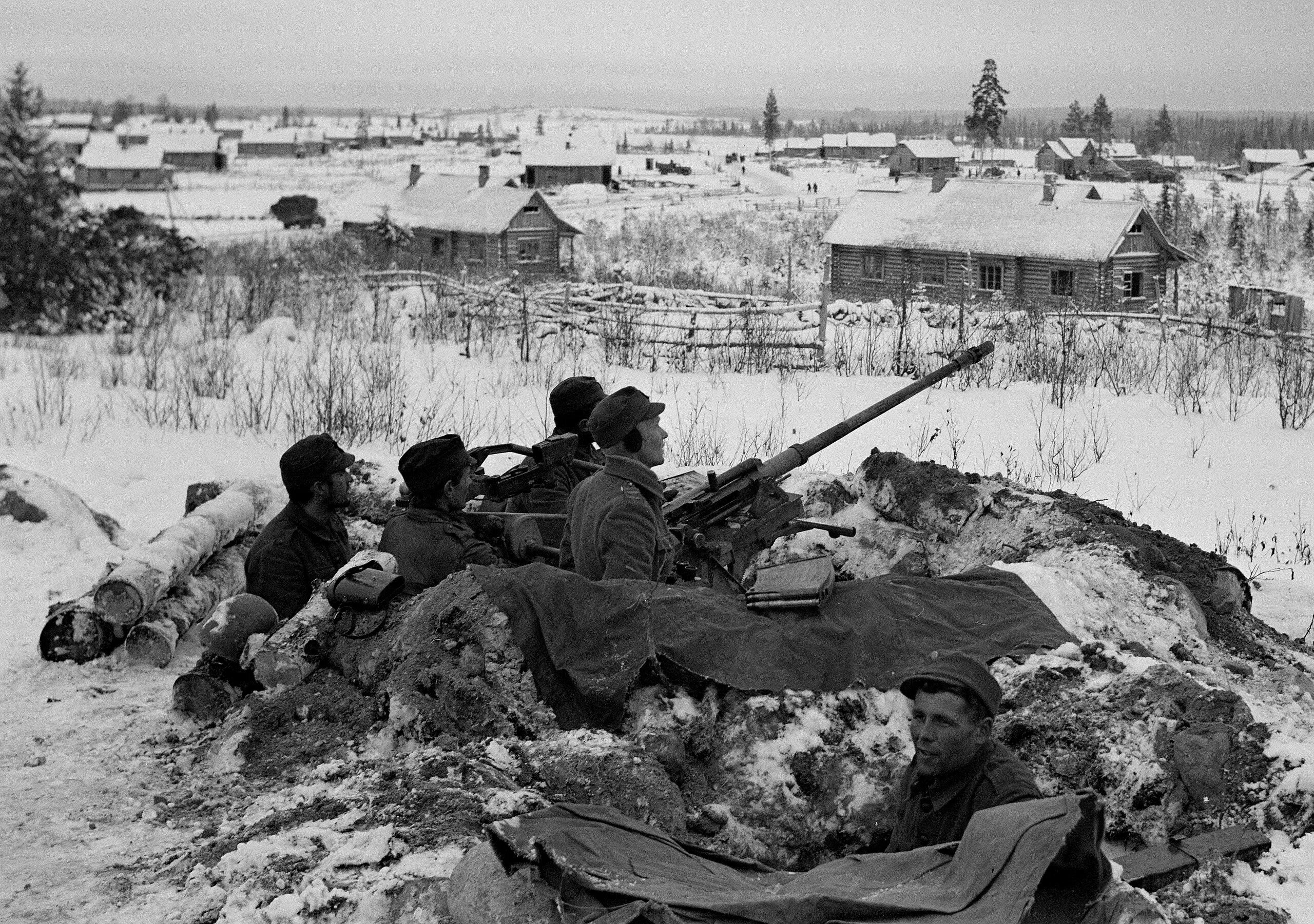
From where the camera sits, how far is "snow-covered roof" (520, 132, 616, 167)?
206 ft

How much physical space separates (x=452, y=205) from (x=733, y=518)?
110 feet

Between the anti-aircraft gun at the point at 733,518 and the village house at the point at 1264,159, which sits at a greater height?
the village house at the point at 1264,159

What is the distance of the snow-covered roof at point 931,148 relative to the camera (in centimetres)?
7312

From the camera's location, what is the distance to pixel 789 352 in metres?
16.9

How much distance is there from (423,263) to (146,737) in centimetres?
2845

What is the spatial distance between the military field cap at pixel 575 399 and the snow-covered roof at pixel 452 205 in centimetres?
2992

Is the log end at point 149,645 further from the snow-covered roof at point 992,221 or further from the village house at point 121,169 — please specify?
the village house at point 121,169

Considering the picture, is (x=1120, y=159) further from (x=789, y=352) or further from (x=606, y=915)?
(x=606, y=915)

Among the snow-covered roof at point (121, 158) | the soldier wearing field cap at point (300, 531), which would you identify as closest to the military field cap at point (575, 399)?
the soldier wearing field cap at point (300, 531)

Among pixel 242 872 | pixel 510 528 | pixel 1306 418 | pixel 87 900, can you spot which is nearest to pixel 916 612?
pixel 510 528

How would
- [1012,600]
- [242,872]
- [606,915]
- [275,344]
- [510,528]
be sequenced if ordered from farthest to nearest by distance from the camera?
1. [275,344]
2. [510,528]
3. [1012,600]
4. [242,872]
5. [606,915]

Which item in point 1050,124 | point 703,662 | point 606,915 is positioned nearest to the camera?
point 606,915

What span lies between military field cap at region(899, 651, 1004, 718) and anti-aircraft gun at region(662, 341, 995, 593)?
250cm

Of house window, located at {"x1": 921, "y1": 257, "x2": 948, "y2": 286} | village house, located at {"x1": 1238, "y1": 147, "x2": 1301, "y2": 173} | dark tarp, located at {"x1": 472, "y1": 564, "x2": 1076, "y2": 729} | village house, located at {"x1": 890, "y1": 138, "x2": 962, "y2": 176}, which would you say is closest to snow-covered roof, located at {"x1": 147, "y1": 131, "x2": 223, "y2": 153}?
village house, located at {"x1": 890, "y1": 138, "x2": 962, "y2": 176}
